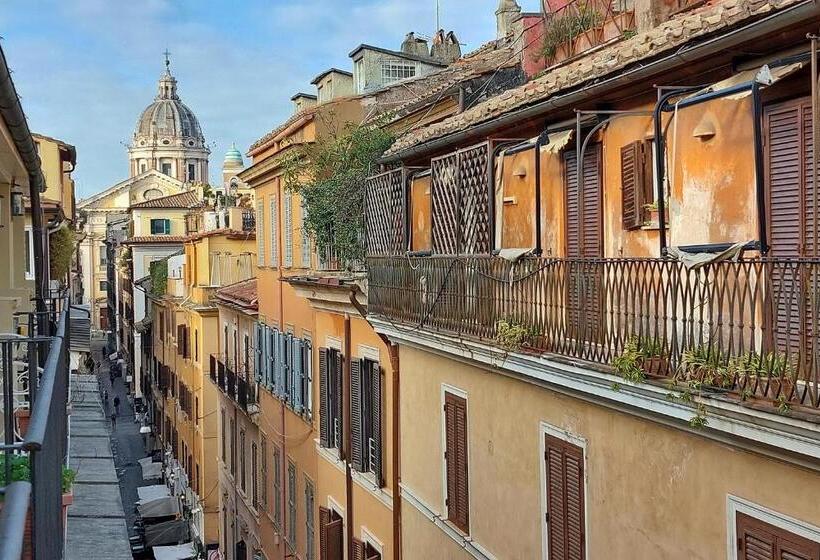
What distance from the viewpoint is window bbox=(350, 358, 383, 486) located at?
15094 millimetres

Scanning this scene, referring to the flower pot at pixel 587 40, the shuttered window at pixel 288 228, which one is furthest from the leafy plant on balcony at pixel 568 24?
the shuttered window at pixel 288 228

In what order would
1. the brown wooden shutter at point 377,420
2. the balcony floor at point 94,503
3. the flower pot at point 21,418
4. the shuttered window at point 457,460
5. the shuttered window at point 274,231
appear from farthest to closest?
1. the shuttered window at point 274,231
2. the balcony floor at point 94,503
3. the brown wooden shutter at point 377,420
4. the flower pot at point 21,418
5. the shuttered window at point 457,460

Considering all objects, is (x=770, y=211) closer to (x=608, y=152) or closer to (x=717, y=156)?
(x=717, y=156)

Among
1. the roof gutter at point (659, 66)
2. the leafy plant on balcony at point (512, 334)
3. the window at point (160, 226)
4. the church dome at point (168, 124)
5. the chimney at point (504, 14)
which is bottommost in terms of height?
the leafy plant on balcony at point (512, 334)

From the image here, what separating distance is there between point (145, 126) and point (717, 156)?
13660 cm

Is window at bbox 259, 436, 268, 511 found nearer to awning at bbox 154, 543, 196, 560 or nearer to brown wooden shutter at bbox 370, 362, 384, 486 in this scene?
brown wooden shutter at bbox 370, 362, 384, 486

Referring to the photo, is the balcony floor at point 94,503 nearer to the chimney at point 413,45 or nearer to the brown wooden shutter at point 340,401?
the brown wooden shutter at point 340,401

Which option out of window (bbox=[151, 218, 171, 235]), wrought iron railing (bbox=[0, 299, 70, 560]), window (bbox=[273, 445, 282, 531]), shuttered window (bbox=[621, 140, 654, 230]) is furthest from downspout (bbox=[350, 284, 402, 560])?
window (bbox=[151, 218, 171, 235])

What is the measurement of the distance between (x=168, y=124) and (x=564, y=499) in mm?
133945

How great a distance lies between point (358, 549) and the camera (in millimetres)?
16328

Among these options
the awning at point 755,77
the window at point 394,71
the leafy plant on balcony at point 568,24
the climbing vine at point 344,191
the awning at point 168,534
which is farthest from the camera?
the awning at point 168,534

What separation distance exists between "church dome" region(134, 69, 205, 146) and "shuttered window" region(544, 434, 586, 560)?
131 m

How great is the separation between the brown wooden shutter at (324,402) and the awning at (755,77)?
472 inches

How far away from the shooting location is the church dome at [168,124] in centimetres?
13600
